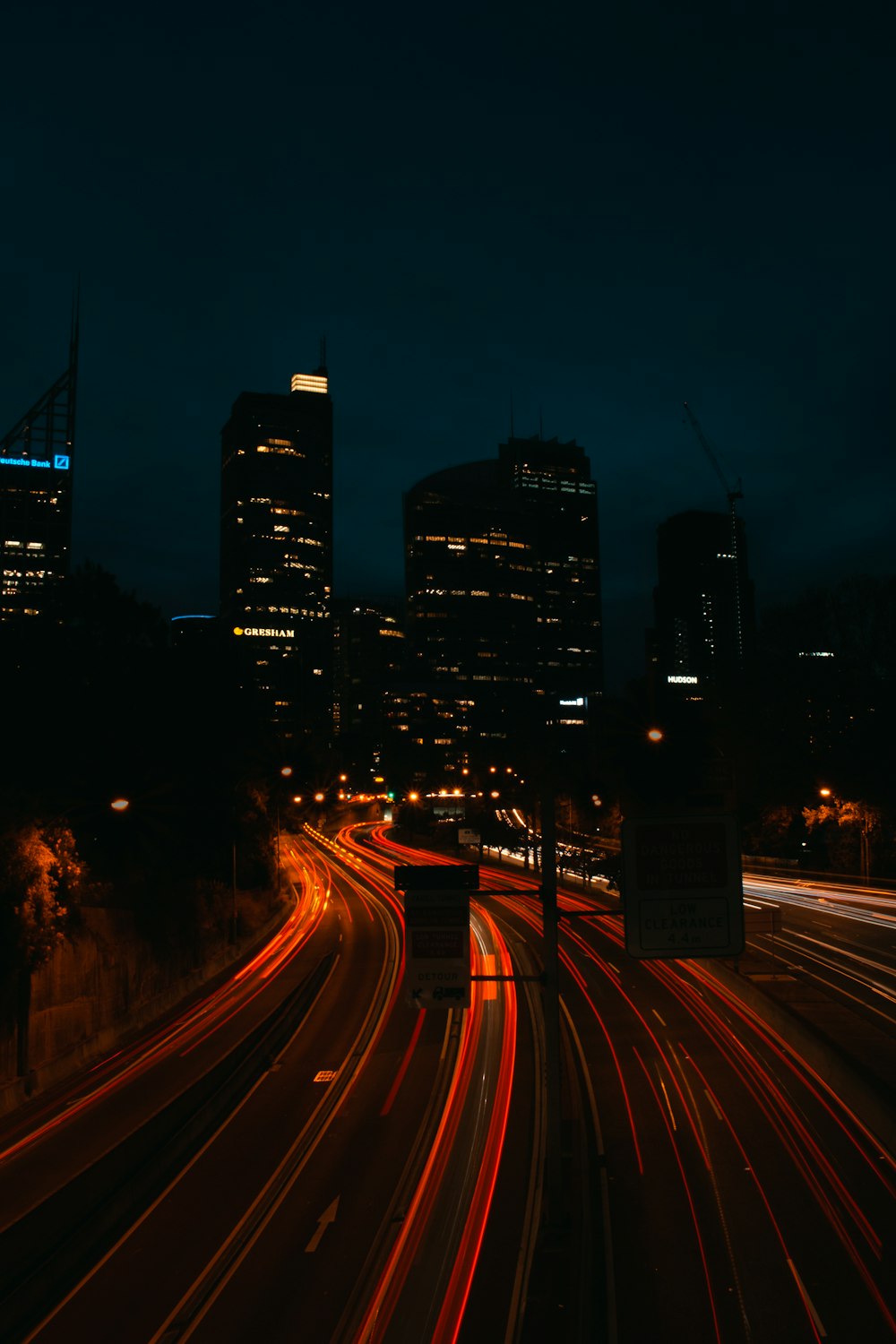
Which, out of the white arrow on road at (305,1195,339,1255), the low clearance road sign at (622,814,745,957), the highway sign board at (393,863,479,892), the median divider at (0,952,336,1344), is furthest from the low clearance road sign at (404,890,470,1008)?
the median divider at (0,952,336,1344)

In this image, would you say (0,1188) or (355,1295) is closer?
(355,1295)

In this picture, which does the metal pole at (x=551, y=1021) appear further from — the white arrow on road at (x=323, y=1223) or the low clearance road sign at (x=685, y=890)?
the white arrow on road at (x=323, y=1223)

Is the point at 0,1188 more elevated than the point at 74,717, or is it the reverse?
the point at 74,717

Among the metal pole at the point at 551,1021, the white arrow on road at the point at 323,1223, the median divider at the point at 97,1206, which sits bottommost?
the white arrow on road at the point at 323,1223

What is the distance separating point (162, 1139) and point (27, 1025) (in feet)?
38.7

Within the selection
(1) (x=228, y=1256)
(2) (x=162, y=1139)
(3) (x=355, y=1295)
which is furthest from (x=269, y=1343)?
(2) (x=162, y=1139)

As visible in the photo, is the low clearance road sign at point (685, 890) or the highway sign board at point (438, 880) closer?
the low clearance road sign at point (685, 890)

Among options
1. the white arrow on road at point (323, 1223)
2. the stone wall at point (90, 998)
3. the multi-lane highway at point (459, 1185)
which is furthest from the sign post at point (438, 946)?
the stone wall at point (90, 998)

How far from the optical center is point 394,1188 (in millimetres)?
19891

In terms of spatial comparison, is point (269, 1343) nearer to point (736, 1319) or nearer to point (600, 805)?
point (736, 1319)

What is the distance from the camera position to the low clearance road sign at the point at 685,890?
15867mm

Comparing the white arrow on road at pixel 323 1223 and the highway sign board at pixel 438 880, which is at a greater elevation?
the highway sign board at pixel 438 880

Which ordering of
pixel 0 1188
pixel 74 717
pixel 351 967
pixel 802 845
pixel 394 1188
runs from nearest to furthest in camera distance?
1. pixel 394 1188
2. pixel 0 1188
3. pixel 74 717
4. pixel 351 967
5. pixel 802 845

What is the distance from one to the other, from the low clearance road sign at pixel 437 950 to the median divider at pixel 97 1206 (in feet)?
22.4
